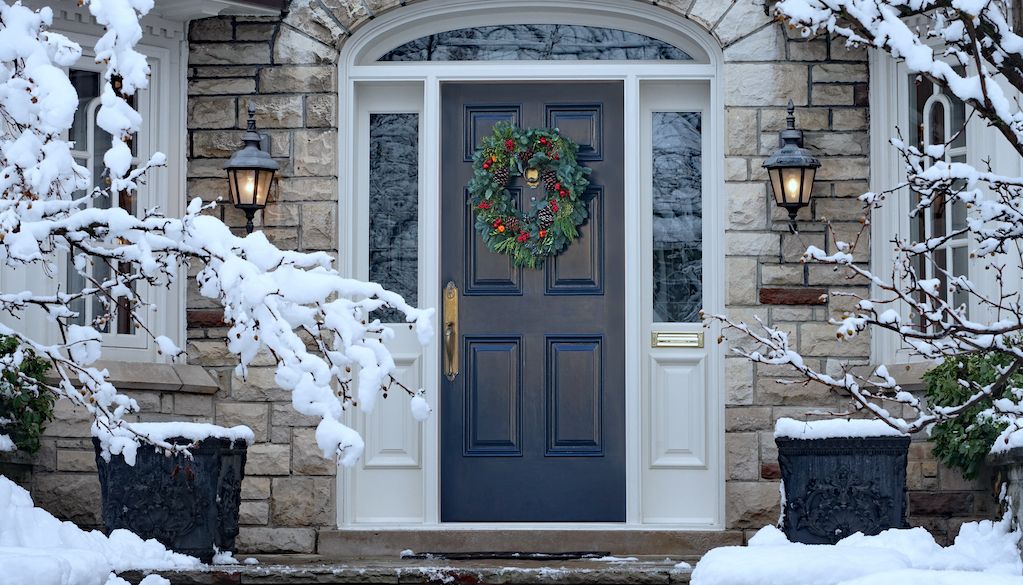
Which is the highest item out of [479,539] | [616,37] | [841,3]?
[616,37]

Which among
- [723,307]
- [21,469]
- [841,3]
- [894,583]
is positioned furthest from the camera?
[723,307]

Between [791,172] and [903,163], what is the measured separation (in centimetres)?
59

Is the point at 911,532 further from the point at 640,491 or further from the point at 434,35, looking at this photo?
the point at 434,35

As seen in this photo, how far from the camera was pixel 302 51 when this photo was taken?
8.02 m

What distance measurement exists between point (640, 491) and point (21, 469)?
2.98m

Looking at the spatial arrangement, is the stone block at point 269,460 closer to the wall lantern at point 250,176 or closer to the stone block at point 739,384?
the wall lantern at point 250,176

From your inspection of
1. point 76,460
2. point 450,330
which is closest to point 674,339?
point 450,330

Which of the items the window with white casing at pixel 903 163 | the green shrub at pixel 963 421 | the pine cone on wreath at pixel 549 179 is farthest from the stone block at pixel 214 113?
the green shrub at pixel 963 421

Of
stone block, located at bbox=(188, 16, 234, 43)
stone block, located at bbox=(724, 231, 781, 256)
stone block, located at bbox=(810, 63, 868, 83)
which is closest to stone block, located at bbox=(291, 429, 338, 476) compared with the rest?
stone block, located at bbox=(188, 16, 234, 43)

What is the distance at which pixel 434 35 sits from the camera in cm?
821

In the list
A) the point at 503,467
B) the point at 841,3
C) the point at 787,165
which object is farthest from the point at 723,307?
the point at 841,3

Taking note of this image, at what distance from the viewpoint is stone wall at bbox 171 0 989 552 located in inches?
305

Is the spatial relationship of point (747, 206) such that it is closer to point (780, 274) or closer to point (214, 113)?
point (780, 274)

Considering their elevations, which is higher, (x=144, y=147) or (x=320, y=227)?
(x=144, y=147)
